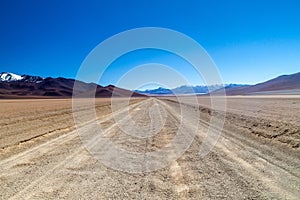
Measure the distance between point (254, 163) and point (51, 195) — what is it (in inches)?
200

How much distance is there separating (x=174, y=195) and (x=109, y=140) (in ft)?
22.8

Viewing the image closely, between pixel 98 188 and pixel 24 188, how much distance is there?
1.54m

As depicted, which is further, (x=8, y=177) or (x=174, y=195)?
(x=8, y=177)

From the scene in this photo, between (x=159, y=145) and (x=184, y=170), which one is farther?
(x=159, y=145)

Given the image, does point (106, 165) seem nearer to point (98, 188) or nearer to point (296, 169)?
point (98, 188)

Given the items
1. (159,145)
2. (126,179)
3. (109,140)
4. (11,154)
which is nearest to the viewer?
(126,179)

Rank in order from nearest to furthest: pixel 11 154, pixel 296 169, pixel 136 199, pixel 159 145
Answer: pixel 136 199 → pixel 296 169 → pixel 11 154 → pixel 159 145

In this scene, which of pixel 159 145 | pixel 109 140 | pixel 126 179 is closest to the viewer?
pixel 126 179

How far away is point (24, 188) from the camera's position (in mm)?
5695

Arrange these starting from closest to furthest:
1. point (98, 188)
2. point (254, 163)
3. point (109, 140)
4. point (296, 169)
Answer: point (98, 188) < point (296, 169) < point (254, 163) < point (109, 140)

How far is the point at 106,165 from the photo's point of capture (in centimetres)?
759

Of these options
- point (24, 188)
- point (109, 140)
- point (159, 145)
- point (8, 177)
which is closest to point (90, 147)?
point (109, 140)

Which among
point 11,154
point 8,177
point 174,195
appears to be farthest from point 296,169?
point 11,154

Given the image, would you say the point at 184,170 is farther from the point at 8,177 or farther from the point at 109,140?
the point at 109,140
